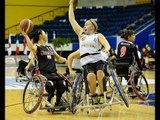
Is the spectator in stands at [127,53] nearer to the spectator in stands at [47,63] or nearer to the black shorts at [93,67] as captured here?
the black shorts at [93,67]

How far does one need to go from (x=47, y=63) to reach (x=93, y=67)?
61 cm

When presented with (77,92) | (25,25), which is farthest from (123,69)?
(25,25)

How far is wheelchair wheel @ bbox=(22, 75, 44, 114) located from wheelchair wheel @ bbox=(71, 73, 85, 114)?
0.35 metres

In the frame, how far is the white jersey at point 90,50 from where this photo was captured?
407 cm

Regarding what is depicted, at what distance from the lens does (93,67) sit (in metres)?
4.05

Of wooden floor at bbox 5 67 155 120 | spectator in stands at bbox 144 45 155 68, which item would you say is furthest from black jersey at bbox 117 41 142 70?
spectator in stands at bbox 144 45 155 68

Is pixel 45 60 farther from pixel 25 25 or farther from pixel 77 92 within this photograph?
pixel 77 92

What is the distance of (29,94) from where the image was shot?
422 centimetres

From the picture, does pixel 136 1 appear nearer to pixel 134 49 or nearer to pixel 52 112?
pixel 134 49

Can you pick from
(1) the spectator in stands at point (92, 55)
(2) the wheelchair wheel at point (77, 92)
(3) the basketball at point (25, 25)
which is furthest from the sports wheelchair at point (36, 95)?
(3) the basketball at point (25, 25)

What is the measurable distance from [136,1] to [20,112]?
17068 millimetres

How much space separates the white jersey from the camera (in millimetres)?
4074

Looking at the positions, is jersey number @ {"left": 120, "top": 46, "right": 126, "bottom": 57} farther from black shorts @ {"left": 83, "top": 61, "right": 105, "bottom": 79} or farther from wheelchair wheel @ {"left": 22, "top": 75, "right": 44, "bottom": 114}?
wheelchair wheel @ {"left": 22, "top": 75, "right": 44, "bottom": 114}

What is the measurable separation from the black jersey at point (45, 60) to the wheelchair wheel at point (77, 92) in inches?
20.0
